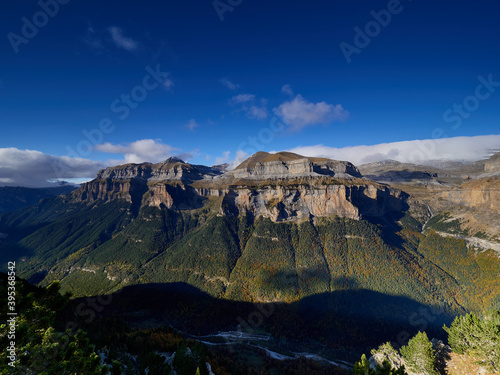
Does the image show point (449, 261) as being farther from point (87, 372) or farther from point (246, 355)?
point (87, 372)

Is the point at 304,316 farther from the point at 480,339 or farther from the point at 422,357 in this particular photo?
the point at 480,339

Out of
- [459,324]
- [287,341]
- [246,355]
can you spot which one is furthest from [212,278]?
[459,324]

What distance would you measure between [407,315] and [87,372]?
180837 mm

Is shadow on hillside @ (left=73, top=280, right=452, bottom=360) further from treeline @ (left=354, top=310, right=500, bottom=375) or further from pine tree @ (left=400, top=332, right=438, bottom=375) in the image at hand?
treeline @ (left=354, top=310, right=500, bottom=375)

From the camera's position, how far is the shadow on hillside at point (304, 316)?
12300cm

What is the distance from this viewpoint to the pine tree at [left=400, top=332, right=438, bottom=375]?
42.3 meters

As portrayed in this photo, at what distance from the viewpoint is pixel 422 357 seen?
43812 mm

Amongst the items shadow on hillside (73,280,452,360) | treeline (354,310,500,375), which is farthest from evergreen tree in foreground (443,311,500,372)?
shadow on hillside (73,280,452,360)

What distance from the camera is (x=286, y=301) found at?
15562cm

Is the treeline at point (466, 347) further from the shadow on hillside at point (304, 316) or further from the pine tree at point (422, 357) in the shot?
the shadow on hillside at point (304, 316)

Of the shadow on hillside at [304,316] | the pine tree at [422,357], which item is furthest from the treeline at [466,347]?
the shadow on hillside at [304,316]

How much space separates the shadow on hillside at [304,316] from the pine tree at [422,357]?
7803 cm

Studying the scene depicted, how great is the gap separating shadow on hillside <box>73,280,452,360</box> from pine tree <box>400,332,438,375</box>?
3072 inches

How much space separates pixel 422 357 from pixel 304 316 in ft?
361
